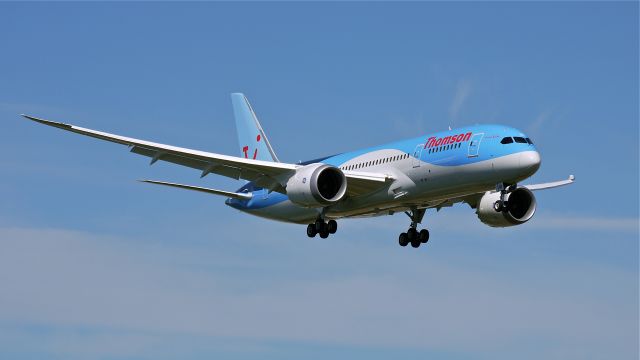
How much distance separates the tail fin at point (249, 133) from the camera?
59.0 meters

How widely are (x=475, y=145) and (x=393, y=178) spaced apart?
4.39 m

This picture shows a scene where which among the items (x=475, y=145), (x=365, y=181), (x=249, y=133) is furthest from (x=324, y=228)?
(x=249, y=133)

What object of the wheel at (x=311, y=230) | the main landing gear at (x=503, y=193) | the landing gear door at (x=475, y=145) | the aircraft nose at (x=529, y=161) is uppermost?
the landing gear door at (x=475, y=145)

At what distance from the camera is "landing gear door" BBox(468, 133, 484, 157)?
42438mm

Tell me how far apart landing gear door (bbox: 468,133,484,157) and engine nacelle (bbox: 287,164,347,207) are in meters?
5.79

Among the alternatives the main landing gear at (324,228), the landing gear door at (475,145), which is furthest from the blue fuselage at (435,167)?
the main landing gear at (324,228)

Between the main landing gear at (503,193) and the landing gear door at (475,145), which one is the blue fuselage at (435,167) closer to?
the landing gear door at (475,145)

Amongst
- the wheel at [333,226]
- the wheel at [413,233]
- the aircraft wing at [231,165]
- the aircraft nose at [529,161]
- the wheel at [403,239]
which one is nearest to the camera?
the aircraft nose at [529,161]

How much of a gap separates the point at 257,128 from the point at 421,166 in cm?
1779

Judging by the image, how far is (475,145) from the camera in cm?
4262

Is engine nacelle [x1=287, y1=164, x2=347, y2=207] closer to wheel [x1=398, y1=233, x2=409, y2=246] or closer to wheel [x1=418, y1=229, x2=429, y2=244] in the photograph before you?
wheel [x1=398, y1=233, x2=409, y2=246]

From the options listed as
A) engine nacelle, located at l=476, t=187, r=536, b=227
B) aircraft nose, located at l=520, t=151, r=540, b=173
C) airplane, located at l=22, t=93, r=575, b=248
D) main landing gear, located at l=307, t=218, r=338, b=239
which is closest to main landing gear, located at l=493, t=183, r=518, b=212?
airplane, located at l=22, t=93, r=575, b=248

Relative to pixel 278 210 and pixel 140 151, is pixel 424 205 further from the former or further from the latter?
pixel 140 151

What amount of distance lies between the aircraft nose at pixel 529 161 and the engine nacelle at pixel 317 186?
785 centimetres
